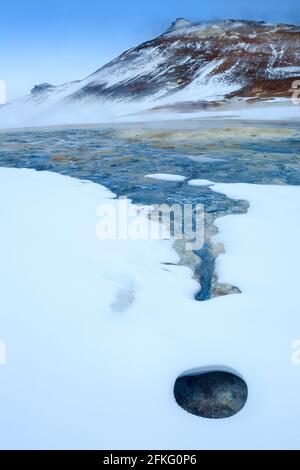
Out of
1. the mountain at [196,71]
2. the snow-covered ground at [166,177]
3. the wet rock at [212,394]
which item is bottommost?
the wet rock at [212,394]

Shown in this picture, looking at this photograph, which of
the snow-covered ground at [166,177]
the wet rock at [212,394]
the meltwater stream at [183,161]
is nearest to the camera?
the wet rock at [212,394]

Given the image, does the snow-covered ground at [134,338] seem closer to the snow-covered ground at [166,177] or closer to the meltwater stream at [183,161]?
the meltwater stream at [183,161]

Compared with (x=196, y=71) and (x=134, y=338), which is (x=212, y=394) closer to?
(x=134, y=338)

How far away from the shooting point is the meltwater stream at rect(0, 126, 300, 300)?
461 centimetres

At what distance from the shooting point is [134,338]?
6.88 feet

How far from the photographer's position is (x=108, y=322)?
7.28 feet

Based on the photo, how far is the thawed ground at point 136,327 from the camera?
1.60 metres

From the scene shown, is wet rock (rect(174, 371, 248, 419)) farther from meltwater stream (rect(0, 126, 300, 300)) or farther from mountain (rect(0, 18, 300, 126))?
mountain (rect(0, 18, 300, 126))

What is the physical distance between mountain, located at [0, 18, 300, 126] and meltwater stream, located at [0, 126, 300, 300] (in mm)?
25993

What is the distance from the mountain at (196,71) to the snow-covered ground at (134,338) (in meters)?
33.6

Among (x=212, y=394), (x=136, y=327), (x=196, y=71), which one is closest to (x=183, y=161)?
(x=136, y=327)

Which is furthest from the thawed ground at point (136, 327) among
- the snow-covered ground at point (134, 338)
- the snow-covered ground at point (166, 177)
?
the snow-covered ground at point (166, 177)

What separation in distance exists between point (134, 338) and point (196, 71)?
5467cm
